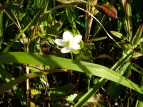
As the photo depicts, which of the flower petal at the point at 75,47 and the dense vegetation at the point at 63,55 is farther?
the flower petal at the point at 75,47

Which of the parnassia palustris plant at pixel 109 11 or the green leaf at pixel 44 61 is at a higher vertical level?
the parnassia palustris plant at pixel 109 11

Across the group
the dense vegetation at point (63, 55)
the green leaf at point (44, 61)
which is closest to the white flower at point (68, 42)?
the dense vegetation at point (63, 55)

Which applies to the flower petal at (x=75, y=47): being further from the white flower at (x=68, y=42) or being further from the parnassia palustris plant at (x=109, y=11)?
the parnassia palustris plant at (x=109, y=11)

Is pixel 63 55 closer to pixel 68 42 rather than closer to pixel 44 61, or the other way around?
pixel 68 42

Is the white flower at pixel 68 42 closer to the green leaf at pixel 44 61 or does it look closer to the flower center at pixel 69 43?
the flower center at pixel 69 43

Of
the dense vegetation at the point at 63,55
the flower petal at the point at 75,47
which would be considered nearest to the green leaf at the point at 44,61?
the dense vegetation at the point at 63,55

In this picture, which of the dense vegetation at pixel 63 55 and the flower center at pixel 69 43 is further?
the flower center at pixel 69 43

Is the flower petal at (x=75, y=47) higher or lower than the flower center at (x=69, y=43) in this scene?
lower

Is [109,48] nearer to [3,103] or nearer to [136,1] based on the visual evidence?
[136,1]

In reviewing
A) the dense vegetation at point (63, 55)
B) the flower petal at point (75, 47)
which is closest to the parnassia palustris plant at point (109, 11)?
the dense vegetation at point (63, 55)

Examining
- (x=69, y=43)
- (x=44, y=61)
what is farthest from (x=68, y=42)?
(x=44, y=61)
